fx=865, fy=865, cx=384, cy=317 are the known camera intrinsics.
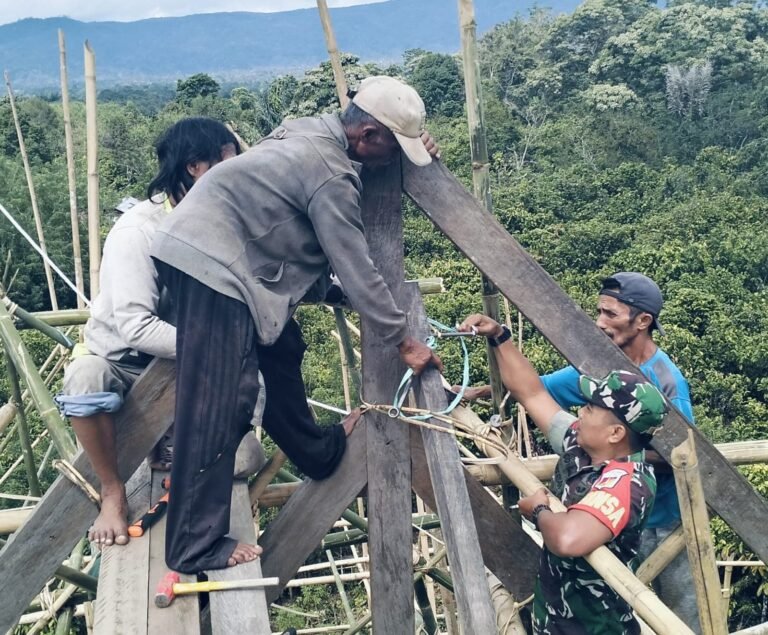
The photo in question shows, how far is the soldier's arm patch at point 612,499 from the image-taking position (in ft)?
6.34

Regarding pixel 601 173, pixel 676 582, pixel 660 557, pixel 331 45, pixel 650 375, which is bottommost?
pixel 601 173

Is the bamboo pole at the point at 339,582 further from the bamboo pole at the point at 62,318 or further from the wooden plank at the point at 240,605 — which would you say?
the wooden plank at the point at 240,605

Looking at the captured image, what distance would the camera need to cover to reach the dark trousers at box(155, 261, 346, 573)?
2074 mm

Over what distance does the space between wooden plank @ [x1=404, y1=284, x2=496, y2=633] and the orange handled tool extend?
73 centimetres

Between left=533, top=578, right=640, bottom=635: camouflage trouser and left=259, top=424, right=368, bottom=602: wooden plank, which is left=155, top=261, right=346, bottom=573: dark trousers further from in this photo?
left=533, top=578, right=640, bottom=635: camouflage trouser

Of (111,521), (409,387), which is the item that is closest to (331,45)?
(409,387)

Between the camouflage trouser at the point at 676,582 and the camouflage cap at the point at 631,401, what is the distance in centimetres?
67

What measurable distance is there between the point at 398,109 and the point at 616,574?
1163 mm

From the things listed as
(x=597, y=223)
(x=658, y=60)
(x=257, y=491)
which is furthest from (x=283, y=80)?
(x=257, y=491)

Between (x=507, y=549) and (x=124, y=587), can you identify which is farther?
(x=507, y=549)

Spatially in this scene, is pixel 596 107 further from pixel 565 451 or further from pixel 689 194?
pixel 565 451

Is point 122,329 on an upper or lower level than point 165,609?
upper

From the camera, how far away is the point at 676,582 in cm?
259

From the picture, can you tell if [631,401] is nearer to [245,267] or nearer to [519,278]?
[519,278]
